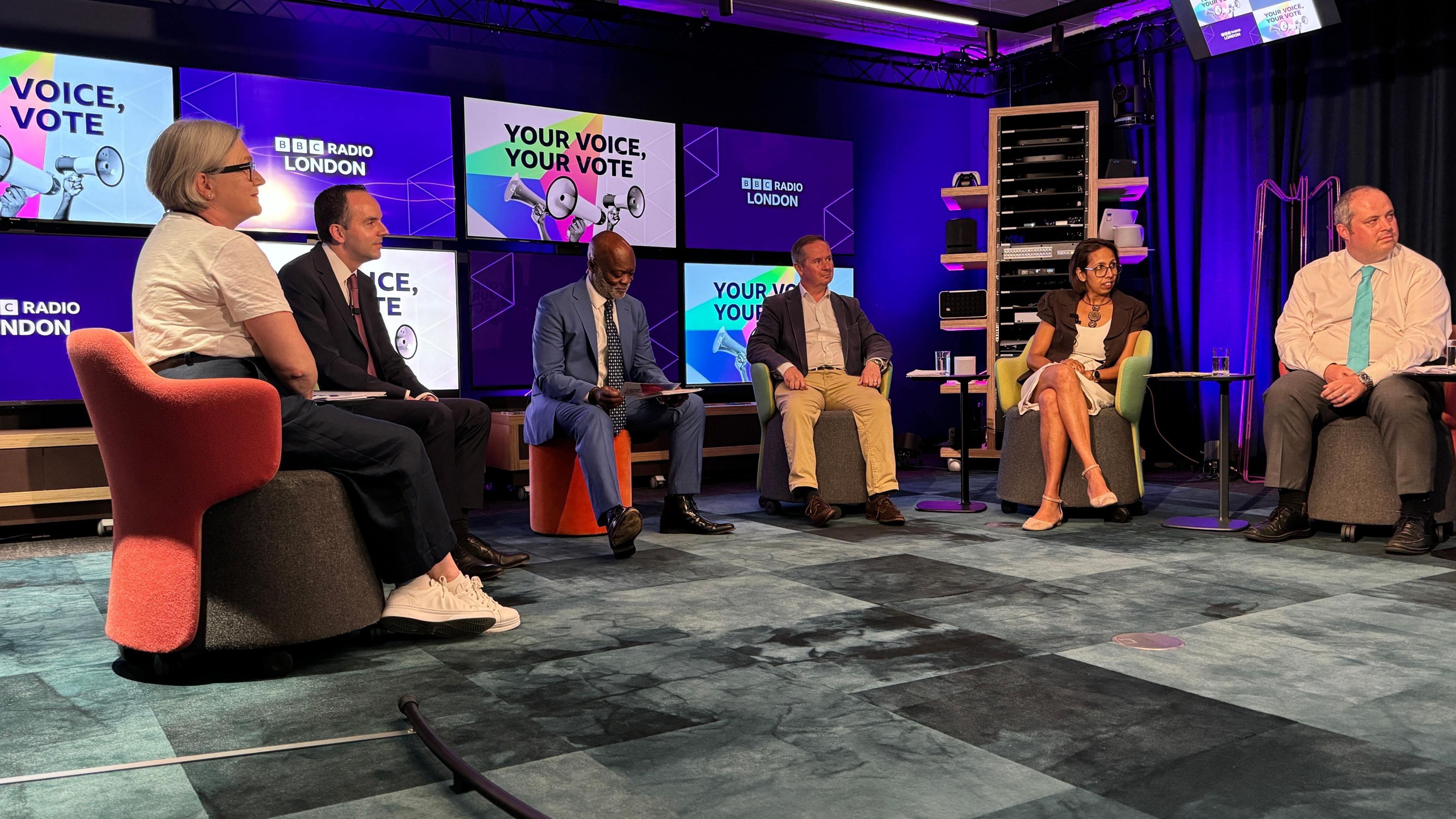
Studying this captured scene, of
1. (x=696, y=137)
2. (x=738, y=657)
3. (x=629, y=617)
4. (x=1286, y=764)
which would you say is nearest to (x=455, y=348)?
(x=696, y=137)

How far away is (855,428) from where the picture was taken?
4.92m

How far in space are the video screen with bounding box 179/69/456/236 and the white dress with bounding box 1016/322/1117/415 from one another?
11.4 ft

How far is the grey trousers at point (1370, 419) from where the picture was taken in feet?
12.7

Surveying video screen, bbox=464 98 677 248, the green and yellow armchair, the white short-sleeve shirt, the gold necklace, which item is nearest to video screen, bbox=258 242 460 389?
video screen, bbox=464 98 677 248

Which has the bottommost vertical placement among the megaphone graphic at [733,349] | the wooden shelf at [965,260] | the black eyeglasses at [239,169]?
the megaphone graphic at [733,349]

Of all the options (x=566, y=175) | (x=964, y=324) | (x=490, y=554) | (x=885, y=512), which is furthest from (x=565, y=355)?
(x=964, y=324)

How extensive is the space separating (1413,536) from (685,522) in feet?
8.82

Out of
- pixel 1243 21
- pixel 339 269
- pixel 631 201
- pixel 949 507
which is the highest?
pixel 1243 21

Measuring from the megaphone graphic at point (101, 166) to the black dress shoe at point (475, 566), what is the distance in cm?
325

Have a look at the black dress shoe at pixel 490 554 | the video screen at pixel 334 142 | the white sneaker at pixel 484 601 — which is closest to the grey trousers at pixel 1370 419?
the black dress shoe at pixel 490 554

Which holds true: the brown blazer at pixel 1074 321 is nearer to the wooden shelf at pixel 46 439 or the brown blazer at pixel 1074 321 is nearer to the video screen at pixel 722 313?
the video screen at pixel 722 313

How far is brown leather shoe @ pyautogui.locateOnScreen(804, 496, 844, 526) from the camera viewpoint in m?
4.71

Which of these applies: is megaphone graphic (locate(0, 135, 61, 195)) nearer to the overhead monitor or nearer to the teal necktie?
the teal necktie

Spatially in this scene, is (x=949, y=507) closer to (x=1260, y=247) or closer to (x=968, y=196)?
(x=968, y=196)
